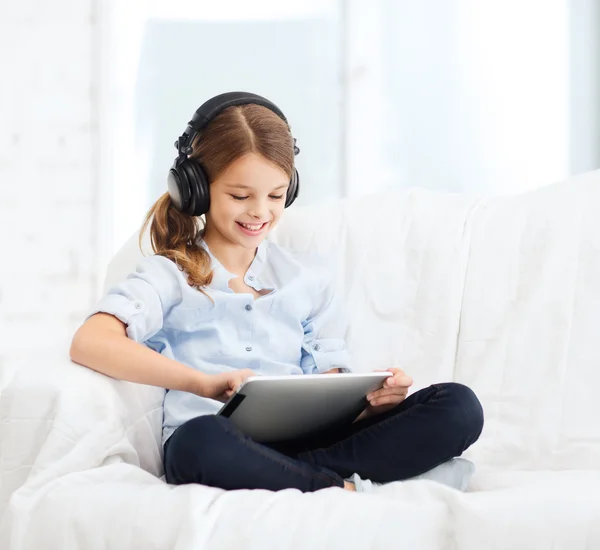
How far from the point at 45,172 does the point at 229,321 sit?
4.47 feet

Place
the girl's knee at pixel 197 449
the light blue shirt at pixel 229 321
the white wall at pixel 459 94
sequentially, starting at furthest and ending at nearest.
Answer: the white wall at pixel 459 94, the light blue shirt at pixel 229 321, the girl's knee at pixel 197 449

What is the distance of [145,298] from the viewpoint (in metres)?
1.24

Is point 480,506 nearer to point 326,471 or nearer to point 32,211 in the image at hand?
point 326,471

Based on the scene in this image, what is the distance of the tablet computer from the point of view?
100 centimetres

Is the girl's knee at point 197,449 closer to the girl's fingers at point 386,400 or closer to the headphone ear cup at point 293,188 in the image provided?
the girl's fingers at point 386,400

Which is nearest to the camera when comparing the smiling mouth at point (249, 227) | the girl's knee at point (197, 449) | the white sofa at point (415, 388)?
the white sofa at point (415, 388)

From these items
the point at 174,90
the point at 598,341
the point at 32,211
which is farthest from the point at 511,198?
the point at 32,211

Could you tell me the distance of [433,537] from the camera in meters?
0.86

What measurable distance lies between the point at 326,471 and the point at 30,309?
1.60 metres

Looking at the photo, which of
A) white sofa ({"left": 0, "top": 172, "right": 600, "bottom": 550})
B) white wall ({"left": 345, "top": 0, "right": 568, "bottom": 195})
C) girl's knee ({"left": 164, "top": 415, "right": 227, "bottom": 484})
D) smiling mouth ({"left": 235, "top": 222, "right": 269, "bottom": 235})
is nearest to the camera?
white sofa ({"left": 0, "top": 172, "right": 600, "bottom": 550})

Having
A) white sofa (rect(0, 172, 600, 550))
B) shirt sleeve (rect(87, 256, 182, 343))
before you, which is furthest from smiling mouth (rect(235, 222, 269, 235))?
white sofa (rect(0, 172, 600, 550))

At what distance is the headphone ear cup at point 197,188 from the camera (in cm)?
133

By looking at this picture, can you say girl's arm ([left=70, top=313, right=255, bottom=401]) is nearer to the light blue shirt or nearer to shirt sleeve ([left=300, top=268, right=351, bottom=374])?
the light blue shirt

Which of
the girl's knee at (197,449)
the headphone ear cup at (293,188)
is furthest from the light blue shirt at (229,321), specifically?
the girl's knee at (197,449)
